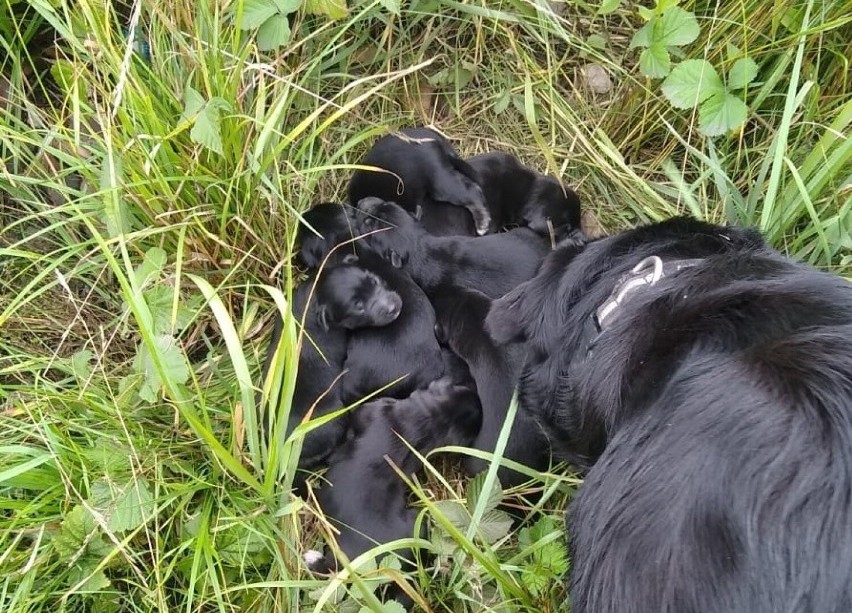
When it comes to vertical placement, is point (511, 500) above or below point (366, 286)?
below

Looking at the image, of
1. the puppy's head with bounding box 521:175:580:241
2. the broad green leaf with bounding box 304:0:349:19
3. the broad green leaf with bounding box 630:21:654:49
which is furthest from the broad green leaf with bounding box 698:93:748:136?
the broad green leaf with bounding box 304:0:349:19

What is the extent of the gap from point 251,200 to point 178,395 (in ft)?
2.33

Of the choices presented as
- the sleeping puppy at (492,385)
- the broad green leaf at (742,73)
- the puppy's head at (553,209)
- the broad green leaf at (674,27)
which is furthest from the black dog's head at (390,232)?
the broad green leaf at (742,73)

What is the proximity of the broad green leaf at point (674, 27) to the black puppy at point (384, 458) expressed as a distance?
4.06ft

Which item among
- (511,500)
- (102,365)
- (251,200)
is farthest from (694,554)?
(102,365)

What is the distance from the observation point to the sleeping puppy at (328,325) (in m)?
2.17

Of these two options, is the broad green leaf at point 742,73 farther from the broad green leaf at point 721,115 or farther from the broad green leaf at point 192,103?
the broad green leaf at point 192,103

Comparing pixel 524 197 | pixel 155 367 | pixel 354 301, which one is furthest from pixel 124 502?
pixel 524 197

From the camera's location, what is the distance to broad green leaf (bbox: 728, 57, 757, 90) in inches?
86.7

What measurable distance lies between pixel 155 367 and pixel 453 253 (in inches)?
41.3

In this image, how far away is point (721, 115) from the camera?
2209 mm

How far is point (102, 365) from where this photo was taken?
217cm

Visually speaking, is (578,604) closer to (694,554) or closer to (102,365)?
(694,554)

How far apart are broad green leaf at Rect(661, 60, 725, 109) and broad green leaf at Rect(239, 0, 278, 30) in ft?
3.92
